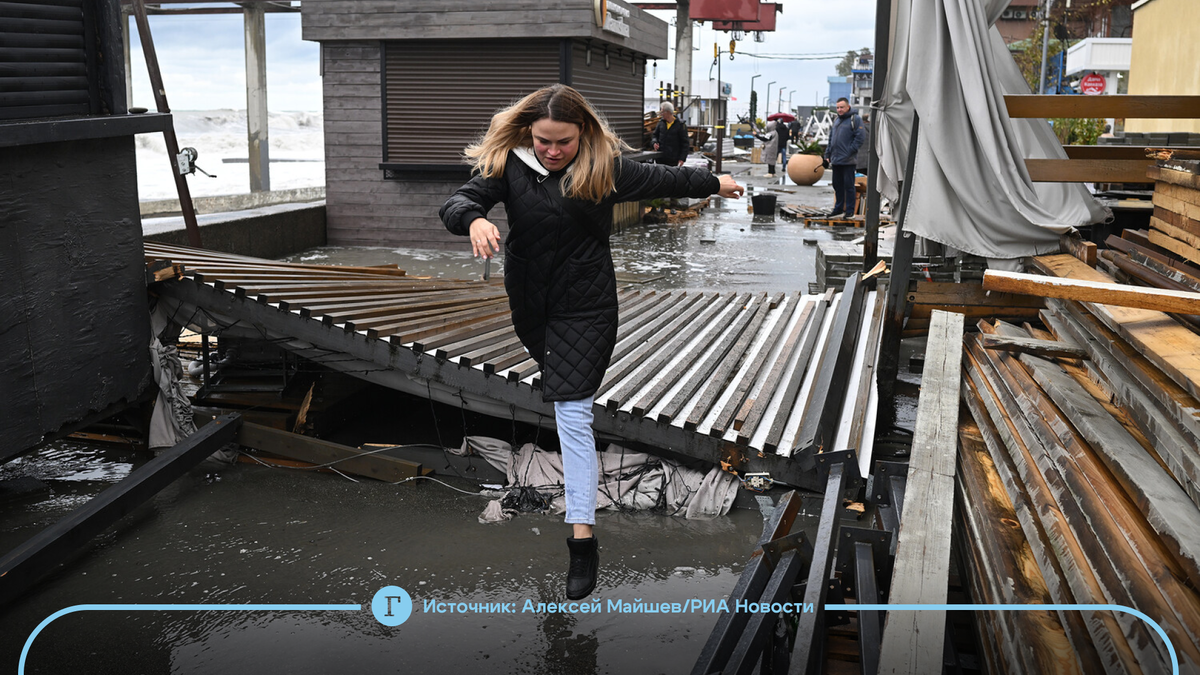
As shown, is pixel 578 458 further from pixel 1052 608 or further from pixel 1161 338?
pixel 1161 338

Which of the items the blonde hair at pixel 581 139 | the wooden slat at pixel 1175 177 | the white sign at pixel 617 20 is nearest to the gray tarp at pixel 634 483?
the blonde hair at pixel 581 139

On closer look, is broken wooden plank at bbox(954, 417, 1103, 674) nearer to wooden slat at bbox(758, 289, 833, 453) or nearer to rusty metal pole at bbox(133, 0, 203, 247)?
wooden slat at bbox(758, 289, 833, 453)

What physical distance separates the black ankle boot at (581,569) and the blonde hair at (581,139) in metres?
1.35

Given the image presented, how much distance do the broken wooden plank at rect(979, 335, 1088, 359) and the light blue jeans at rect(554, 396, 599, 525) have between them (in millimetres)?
2261

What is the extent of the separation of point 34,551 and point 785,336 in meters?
4.89

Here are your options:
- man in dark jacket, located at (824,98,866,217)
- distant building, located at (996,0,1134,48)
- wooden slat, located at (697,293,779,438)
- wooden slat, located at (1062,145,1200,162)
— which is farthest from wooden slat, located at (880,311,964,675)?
distant building, located at (996,0,1134,48)

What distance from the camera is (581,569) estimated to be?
12.7ft

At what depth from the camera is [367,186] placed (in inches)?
596

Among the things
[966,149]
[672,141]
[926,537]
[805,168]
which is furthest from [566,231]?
[805,168]

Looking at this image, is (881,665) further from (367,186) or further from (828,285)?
(367,186)

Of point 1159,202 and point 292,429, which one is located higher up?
point 1159,202

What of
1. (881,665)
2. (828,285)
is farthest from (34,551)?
(828,285)

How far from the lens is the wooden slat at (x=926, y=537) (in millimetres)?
2562

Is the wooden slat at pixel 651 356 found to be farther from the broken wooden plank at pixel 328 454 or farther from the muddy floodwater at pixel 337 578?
the broken wooden plank at pixel 328 454
